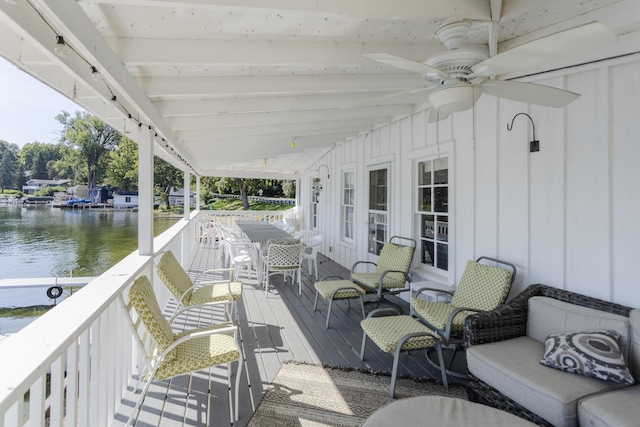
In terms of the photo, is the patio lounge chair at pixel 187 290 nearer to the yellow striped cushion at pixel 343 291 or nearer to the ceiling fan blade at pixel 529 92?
the yellow striped cushion at pixel 343 291

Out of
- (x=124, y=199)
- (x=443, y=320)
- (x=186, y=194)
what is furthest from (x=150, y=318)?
(x=124, y=199)

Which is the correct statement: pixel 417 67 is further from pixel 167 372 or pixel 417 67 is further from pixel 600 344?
pixel 167 372

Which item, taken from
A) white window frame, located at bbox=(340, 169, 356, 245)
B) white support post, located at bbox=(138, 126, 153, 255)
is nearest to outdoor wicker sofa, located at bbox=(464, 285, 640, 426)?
white support post, located at bbox=(138, 126, 153, 255)

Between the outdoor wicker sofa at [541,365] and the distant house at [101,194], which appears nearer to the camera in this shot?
the outdoor wicker sofa at [541,365]

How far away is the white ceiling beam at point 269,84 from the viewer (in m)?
2.88

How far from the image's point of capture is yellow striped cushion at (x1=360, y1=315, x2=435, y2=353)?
248 centimetres

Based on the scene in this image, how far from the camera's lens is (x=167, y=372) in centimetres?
206

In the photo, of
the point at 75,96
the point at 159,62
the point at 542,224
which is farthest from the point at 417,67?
the point at 75,96

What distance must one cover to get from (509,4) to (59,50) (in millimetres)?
2723

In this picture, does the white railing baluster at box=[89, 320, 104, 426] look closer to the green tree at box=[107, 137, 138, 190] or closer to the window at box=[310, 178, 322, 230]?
the window at box=[310, 178, 322, 230]

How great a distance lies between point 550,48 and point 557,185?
5.35 feet

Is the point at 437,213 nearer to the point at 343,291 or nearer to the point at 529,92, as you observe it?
the point at 343,291

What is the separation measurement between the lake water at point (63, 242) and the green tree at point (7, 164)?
1074 cm

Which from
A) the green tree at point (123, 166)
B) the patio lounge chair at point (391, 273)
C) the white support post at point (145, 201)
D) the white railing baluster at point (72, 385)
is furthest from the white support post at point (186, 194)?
the green tree at point (123, 166)
